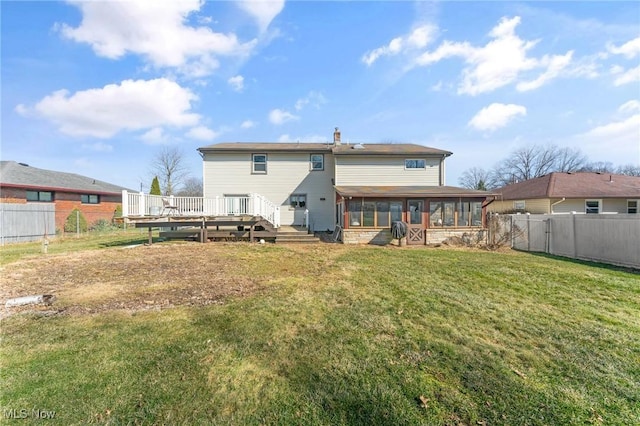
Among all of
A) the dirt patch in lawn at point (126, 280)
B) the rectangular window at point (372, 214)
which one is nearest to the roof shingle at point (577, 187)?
the rectangular window at point (372, 214)

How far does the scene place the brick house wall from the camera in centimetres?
1762

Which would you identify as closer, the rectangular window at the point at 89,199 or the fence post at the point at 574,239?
the fence post at the point at 574,239

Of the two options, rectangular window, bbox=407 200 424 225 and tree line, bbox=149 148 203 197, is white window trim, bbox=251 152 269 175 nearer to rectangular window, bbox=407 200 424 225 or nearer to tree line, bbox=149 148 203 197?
rectangular window, bbox=407 200 424 225

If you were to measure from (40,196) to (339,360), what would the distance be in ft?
85.2

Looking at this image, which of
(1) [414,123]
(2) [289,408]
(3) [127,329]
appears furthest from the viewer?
(1) [414,123]

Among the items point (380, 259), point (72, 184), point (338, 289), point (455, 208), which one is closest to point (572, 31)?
point (455, 208)

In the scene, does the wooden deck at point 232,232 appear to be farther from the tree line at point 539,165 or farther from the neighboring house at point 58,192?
the tree line at point 539,165

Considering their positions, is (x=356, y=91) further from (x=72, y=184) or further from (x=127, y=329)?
(x=72, y=184)

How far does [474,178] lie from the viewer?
5238 cm

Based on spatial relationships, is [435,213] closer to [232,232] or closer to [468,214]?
[468,214]

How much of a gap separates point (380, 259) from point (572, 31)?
9.67m

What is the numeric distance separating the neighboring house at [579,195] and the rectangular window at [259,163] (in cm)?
1523

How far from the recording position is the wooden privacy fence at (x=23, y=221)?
516 inches

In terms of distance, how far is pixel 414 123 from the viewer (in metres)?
20.5
